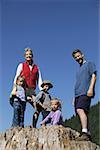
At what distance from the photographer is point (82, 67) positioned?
20.3 feet

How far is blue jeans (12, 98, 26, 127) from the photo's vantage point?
21.1ft

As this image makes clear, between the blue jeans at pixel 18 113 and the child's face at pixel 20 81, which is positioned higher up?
the child's face at pixel 20 81

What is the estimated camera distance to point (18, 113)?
6.47 meters

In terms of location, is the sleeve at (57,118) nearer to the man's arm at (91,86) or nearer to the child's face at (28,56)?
the man's arm at (91,86)

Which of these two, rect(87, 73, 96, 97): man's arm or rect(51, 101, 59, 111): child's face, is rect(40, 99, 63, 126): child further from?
rect(87, 73, 96, 97): man's arm

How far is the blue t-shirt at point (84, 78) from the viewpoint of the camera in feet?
19.9

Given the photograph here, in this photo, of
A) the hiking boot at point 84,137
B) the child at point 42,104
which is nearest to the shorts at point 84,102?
the hiking boot at point 84,137

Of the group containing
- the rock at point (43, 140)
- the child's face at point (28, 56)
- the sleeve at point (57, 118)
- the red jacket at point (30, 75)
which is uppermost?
the child's face at point (28, 56)

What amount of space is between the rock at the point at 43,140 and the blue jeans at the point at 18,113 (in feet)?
1.11

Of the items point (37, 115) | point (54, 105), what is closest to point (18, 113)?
point (37, 115)

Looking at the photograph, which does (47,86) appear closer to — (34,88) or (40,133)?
(34,88)

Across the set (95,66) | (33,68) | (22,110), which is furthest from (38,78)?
(95,66)

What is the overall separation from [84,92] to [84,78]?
20 cm

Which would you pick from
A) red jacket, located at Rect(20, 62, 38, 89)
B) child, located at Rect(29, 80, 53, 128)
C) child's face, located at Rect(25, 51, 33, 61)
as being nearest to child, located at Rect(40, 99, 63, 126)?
child, located at Rect(29, 80, 53, 128)
